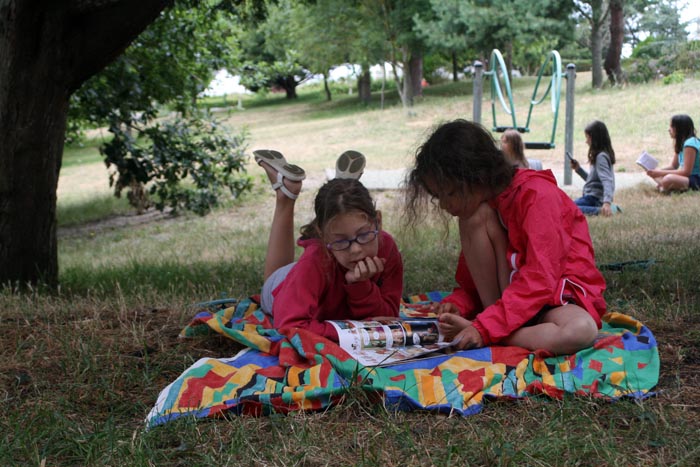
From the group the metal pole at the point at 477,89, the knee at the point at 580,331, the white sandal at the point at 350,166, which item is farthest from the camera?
the metal pole at the point at 477,89

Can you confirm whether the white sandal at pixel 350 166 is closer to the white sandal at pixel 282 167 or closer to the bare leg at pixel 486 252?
the white sandal at pixel 282 167

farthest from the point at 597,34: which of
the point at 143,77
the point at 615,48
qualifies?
the point at 143,77

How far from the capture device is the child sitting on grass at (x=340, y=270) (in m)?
3.47

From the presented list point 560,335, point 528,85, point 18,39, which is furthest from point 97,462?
point 528,85

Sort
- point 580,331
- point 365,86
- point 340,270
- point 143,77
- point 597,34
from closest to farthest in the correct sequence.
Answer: point 580,331, point 340,270, point 143,77, point 597,34, point 365,86

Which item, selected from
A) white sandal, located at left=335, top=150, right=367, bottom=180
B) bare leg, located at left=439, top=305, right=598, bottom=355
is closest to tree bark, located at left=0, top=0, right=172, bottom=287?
white sandal, located at left=335, top=150, right=367, bottom=180

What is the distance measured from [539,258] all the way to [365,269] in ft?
2.50

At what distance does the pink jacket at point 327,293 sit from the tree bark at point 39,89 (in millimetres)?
2244

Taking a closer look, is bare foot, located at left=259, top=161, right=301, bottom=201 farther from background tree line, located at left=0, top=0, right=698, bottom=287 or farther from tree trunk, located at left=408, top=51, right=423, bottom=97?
tree trunk, located at left=408, top=51, right=423, bottom=97

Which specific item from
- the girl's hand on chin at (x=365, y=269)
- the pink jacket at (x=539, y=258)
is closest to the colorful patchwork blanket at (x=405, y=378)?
the pink jacket at (x=539, y=258)

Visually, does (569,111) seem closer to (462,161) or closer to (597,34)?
(462,161)

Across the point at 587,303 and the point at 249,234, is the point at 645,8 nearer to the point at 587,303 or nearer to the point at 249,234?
the point at 249,234

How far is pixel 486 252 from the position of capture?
3521 mm

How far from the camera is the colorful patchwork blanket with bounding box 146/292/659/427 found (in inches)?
110
